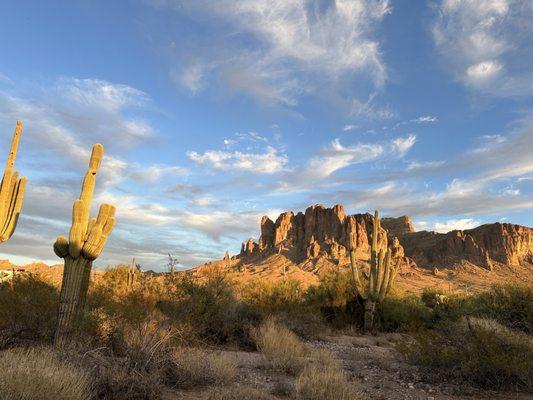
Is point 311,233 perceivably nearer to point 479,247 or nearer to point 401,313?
point 479,247

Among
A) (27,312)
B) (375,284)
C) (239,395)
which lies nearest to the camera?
(239,395)

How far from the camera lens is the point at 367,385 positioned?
809 cm

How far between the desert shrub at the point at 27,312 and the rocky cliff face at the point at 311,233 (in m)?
79.8

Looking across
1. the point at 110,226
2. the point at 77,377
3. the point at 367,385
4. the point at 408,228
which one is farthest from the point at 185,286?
the point at 408,228

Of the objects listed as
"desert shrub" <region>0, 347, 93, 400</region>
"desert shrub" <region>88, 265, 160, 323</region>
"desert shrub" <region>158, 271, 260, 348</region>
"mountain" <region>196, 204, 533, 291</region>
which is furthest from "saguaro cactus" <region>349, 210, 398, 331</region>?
"mountain" <region>196, 204, 533, 291</region>

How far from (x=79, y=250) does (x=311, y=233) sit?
93.8 metres

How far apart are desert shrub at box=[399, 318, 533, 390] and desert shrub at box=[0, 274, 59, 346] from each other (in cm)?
810

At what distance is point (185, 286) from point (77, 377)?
9120 millimetres

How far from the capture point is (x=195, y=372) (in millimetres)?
7281

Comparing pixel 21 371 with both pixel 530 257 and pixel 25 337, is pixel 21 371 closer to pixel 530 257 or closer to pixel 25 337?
pixel 25 337

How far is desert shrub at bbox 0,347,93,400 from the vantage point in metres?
4.31

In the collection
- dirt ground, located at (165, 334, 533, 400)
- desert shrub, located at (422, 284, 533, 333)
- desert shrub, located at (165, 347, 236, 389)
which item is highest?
desert shrub, located at (422, 284, 533, 333)

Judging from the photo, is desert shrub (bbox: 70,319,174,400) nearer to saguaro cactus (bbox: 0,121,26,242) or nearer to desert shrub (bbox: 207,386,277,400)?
desert shrub (bbox: 207,386,277,400)

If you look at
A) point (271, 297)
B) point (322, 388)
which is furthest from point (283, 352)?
point (271, 297)
